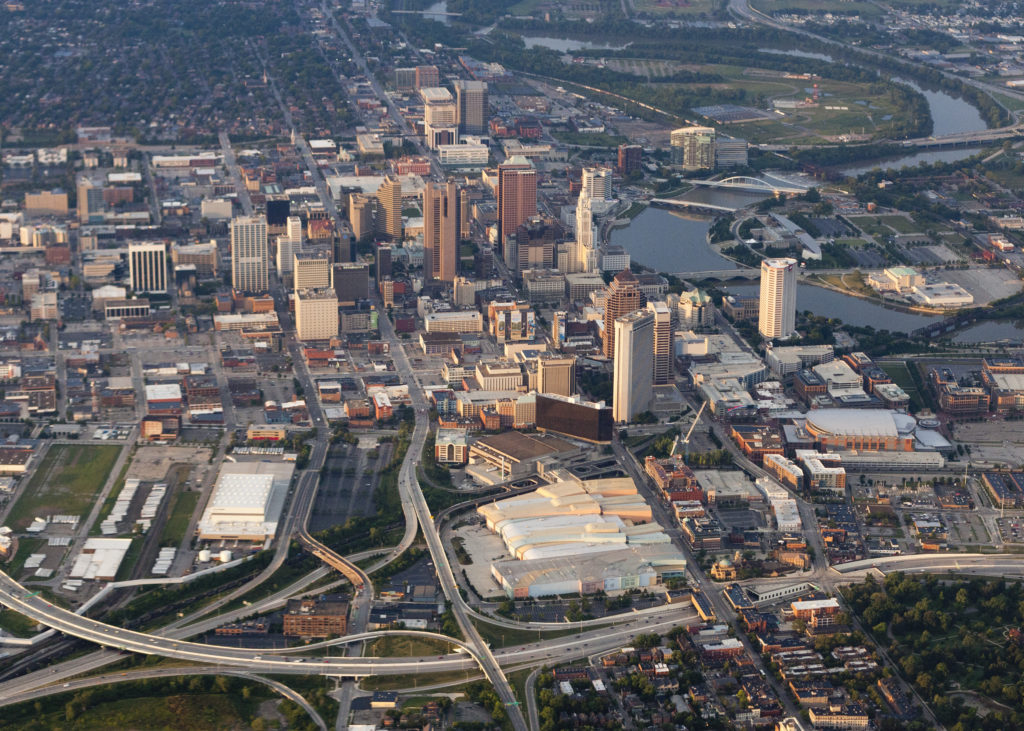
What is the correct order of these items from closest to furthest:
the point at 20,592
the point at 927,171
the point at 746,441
Answer: the point at 20,592, the point at 746,441, the point at 927,171

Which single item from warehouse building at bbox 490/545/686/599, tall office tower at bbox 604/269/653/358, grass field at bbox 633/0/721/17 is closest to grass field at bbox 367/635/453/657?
warehouse building at bbox 490/545/686/599

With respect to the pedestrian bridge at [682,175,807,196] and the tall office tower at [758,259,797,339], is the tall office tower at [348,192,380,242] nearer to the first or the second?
the pedestrian bridge at [682,175,807,196]

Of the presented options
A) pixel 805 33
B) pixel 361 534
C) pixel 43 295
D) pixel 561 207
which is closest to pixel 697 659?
pixel 361 534

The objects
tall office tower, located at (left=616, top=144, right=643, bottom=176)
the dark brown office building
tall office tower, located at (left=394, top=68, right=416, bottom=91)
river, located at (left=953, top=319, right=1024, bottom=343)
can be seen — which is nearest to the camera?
the dark brown office building

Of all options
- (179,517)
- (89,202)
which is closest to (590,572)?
(179,517)

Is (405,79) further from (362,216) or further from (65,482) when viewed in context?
(65,482)

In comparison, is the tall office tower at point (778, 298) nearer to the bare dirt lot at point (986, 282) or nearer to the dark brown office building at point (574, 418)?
the bare dirt lot at point (986, 282)

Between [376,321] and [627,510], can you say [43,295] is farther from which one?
[627,510]

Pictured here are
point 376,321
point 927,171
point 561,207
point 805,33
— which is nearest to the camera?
point 376,321
